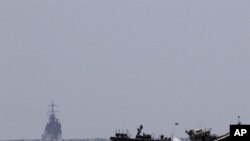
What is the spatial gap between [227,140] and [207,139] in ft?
173

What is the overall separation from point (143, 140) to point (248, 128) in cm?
5352

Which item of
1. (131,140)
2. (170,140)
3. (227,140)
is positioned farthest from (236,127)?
(170,140)

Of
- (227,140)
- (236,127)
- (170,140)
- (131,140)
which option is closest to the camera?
(236,127)

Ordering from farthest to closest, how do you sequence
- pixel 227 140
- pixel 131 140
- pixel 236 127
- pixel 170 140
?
pixel 170 140, pixel 131 140, pixel 227 140, pixel 236 127

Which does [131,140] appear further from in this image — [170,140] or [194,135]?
[170,140]

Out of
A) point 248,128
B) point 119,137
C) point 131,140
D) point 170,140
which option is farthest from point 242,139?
point 170,140

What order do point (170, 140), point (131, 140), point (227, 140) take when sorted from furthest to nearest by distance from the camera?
1. point (170, 140)
2. point (131, 140)
3. point (227, 140)

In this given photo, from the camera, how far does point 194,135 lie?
78.0m

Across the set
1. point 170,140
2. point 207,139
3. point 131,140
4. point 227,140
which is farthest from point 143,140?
point 227,140

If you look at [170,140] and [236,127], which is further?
[170,140]

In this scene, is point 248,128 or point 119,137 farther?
point 119,137

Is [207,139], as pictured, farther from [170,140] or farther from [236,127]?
[236,127]

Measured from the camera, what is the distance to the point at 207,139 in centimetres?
7838

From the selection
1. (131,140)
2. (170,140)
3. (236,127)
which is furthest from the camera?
(170,140)
